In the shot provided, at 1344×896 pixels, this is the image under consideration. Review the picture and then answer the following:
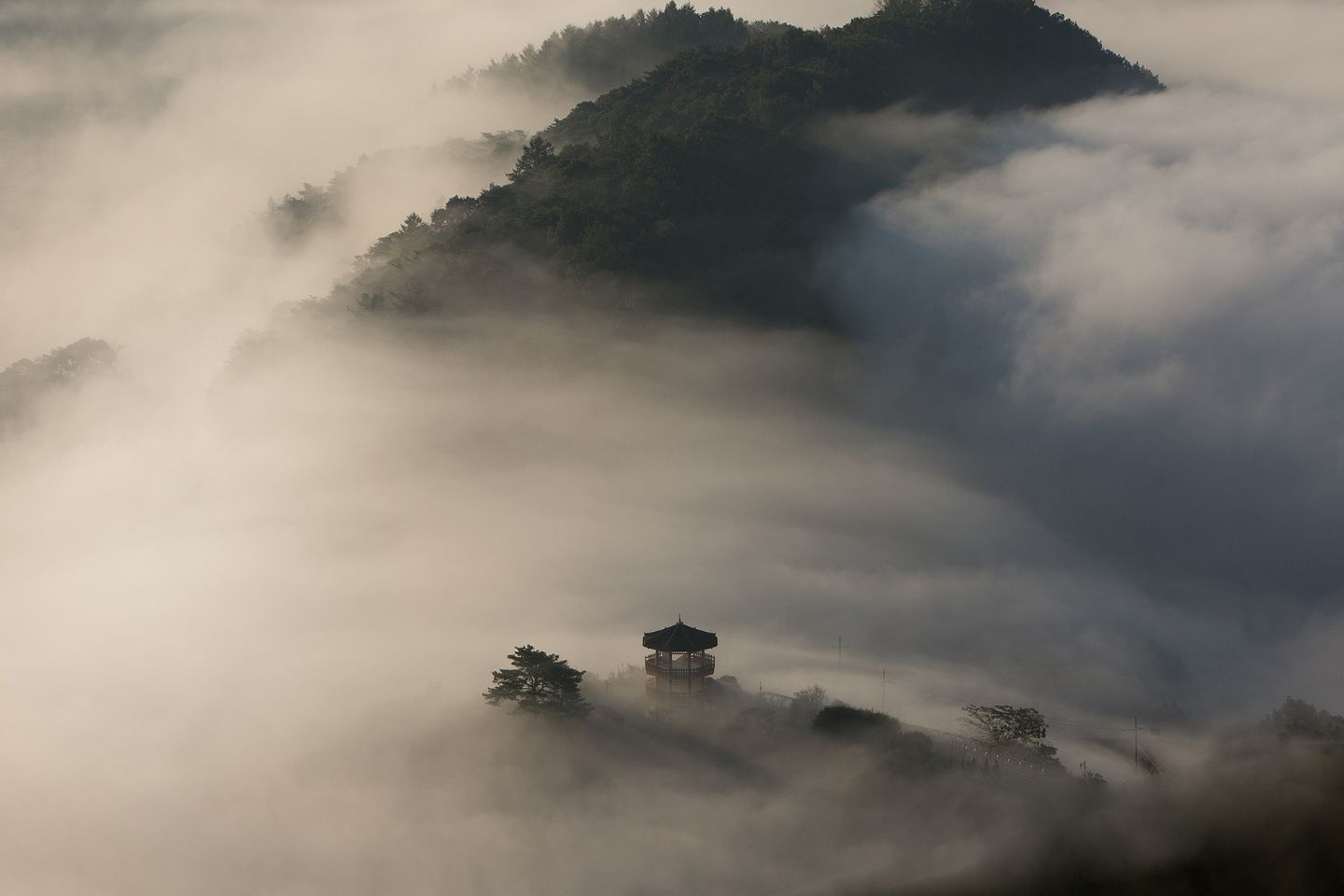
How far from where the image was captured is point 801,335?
83.8 metres

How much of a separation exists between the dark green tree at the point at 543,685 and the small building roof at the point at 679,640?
2.86m

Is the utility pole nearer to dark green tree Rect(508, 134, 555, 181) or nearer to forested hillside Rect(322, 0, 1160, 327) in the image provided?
forested hillside Rect(322, 0, 1160, 327)

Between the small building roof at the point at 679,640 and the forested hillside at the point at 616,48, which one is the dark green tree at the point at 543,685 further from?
the forested hillside at the point at 616,48

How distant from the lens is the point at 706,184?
87312 mm

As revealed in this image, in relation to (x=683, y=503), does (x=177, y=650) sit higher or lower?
lower

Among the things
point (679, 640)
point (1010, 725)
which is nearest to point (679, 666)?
point (679, 640)

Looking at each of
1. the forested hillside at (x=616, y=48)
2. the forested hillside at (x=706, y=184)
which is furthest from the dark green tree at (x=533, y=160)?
the forested hillside at (x=616, y=48)

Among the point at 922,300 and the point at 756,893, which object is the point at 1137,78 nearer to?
the point at 922,300

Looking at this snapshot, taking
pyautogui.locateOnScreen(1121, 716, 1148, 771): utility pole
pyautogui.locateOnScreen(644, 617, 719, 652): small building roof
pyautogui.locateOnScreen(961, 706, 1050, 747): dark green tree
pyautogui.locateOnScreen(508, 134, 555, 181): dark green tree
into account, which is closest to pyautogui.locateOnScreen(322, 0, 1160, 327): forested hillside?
pyautogui.locateOnScreen(508, 134, 555, 181): dark green tree

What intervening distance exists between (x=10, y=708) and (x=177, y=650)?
6958 millimetres

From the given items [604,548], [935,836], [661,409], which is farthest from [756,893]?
[661,409]

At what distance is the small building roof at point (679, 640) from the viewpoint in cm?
4822

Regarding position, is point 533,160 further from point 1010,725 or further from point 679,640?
point 1010,725

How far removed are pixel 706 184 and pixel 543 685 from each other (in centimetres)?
4503
